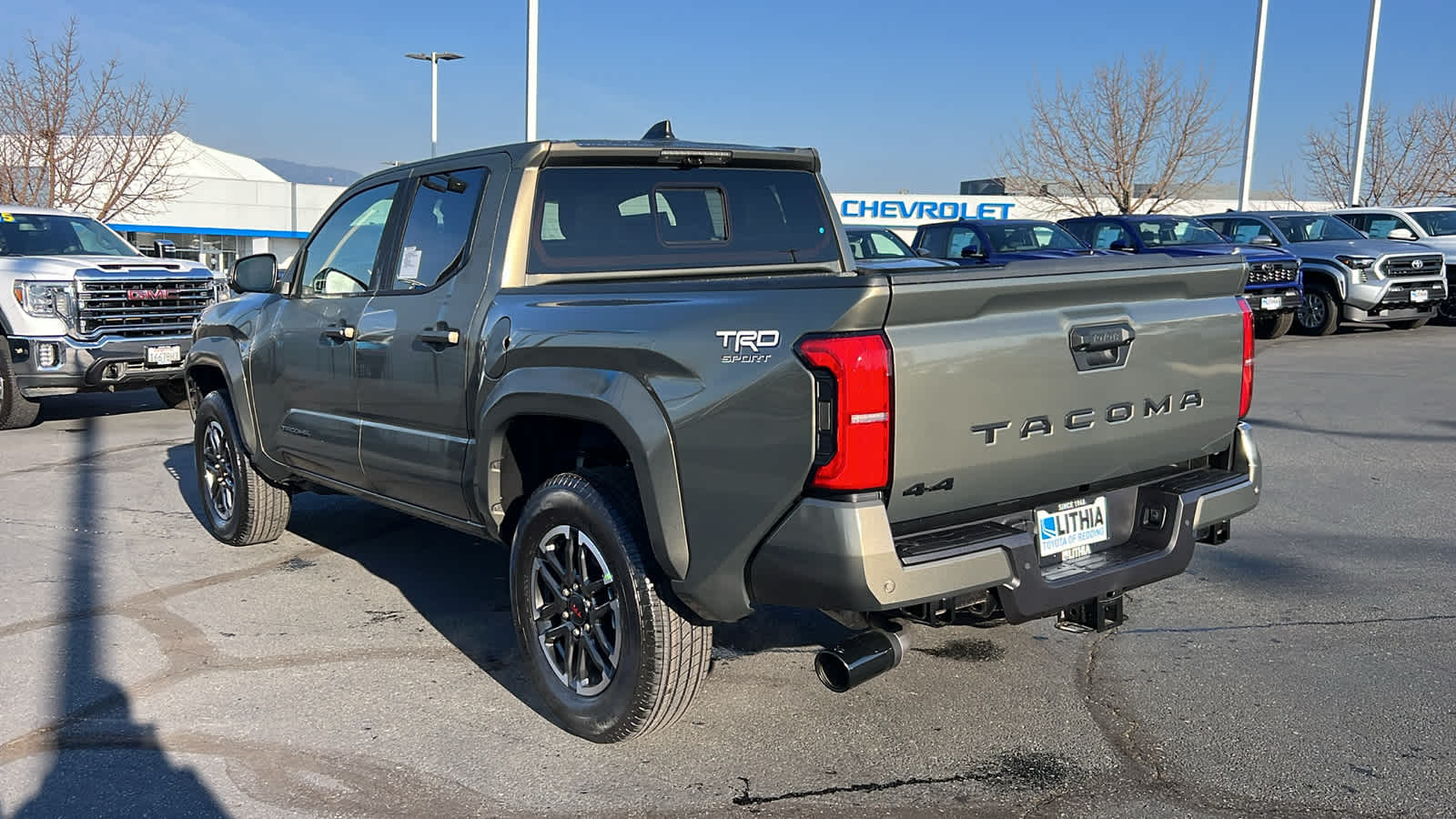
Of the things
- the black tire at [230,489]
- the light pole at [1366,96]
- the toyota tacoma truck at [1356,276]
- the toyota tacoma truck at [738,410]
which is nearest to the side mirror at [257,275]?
the toyota tacoma truck at [738,410]

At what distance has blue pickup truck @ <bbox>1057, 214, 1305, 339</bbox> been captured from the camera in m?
16.7

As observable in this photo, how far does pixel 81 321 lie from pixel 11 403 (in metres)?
0.92

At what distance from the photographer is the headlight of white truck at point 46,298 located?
10.3 m

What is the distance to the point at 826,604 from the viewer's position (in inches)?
128

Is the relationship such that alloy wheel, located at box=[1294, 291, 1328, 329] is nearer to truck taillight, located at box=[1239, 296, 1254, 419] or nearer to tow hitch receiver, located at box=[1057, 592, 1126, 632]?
truck taillight, located at box=[1239, 296, 1254, 419]

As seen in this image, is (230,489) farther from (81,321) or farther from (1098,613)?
(81,321)

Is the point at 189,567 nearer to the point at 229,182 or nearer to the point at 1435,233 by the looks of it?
the point at 1435,233

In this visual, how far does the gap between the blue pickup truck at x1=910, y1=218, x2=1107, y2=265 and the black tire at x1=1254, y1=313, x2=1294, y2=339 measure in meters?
3.02

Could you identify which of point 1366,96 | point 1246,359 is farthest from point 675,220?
point 1366,96

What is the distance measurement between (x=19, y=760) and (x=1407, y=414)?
10.7 m

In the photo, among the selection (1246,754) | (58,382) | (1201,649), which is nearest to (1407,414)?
(1201,649)

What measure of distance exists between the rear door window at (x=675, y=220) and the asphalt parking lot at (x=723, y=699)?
5.12 feet

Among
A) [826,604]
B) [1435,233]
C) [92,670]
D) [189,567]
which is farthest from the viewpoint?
[1435,233]

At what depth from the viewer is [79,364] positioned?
34.0 ft
